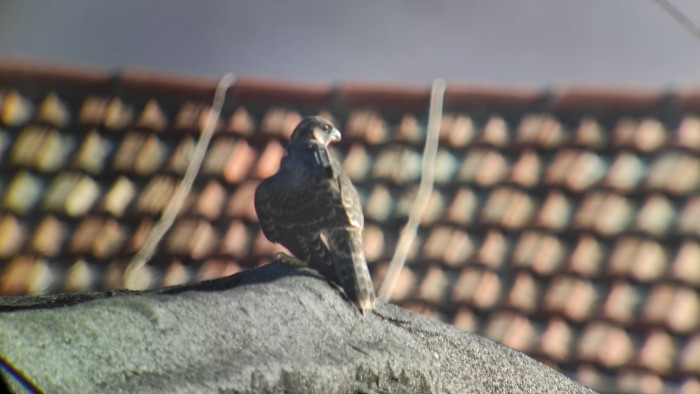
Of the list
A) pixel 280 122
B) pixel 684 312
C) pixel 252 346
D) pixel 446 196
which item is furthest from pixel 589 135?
pixel 252 346

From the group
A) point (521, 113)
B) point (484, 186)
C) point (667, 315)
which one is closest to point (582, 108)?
point (521, 113)

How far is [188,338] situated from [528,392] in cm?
90

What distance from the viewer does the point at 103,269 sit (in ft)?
13.6

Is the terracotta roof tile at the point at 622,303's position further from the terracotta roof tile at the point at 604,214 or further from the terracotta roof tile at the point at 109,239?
the terracotta roof tile at the point at 109,239

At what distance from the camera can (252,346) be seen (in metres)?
1.52

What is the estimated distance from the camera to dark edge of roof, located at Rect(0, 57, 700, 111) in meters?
4.68

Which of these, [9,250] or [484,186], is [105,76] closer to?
[9,250]

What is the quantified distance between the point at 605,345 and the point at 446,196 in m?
1.15

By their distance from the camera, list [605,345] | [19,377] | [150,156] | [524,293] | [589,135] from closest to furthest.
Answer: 1. [19,377]
2. [605,345]
3. [524,293]
4. [589,135]
5. [150,156]

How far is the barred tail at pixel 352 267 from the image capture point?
1.96 meters

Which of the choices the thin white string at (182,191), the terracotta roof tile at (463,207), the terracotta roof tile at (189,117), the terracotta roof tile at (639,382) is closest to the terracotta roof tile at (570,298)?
the terracotta roof tile at (639,382)

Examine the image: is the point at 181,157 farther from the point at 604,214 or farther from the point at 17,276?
the point at 604,214

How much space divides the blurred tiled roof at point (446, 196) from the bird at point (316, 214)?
1.68m

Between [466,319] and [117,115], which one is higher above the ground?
[117,115]
